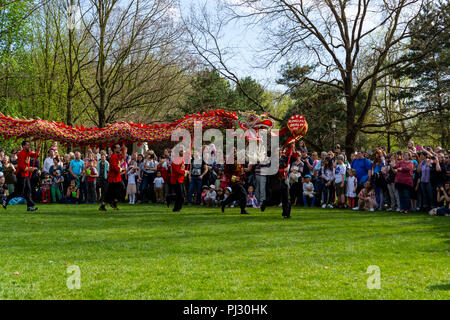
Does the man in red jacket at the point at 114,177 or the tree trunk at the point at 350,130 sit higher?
the tree trunk at the point at 350,130

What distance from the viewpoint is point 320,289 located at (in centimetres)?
477

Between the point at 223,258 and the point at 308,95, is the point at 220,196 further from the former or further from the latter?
the point at 223,258

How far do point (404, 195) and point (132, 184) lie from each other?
9.92 m

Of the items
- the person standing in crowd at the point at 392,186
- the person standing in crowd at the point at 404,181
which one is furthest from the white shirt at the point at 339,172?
the person standing in crowd at the point at 404,181

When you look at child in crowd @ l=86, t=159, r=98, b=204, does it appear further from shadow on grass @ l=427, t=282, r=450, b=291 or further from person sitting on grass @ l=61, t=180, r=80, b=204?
shadow on grass @ l=427, t=282, r=450, b=291

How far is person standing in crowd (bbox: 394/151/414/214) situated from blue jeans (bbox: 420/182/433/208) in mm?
391

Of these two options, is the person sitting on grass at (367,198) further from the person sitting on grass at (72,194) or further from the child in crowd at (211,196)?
the person sitting on grass at (72,194)

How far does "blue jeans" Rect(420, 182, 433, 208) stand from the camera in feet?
44.3

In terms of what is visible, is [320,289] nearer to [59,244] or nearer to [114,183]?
[59,244]

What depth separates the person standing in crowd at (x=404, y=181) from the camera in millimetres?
13602

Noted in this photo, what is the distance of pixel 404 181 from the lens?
13.6 metres

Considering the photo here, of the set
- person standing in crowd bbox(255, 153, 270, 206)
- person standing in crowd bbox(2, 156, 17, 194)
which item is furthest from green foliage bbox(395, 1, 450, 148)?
person standing in crowd bbox(2, 156, 17, 194)

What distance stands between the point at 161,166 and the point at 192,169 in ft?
4.02

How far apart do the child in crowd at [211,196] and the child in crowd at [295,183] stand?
2.84 meters
